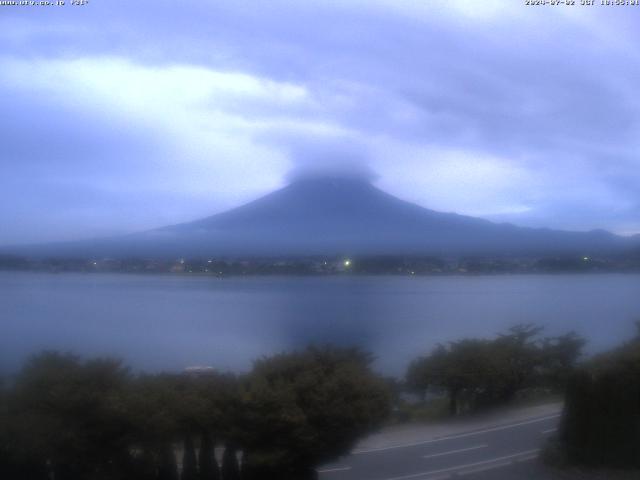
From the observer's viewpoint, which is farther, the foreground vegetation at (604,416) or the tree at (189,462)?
the foreground vegetation at (604,416)

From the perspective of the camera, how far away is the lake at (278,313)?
330 inches

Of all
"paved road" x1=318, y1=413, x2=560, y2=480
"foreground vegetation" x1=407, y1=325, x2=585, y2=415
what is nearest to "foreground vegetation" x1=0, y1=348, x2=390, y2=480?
"paved road" x1=318, y1=413, x2=560, y2=480

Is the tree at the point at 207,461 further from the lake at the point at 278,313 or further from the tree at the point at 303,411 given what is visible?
the lake at the point at 278,313

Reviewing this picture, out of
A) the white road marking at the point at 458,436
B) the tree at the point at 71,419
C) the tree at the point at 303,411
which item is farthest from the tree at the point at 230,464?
the white road marking at the point at 458,436

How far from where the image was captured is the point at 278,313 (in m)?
9.23

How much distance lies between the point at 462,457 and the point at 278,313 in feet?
10.1

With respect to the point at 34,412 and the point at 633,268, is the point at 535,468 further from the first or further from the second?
the point at 34,412

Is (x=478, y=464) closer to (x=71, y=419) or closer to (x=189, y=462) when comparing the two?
(x=189, y=462)

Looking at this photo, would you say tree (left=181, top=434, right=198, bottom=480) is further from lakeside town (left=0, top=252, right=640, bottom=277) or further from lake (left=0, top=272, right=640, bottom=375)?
lakeside town (left=0, top=252, right=640, bottom=277)

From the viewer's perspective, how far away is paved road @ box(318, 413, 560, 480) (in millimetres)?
7594

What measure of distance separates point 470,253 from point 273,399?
4487 mm

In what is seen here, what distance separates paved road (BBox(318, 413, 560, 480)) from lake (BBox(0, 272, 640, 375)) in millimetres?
1073

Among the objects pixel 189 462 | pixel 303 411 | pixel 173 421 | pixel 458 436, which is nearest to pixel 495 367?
pixel 458 436

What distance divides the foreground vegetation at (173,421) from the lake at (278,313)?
1.38ft
